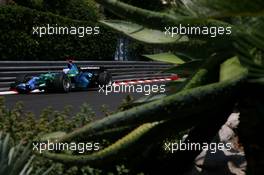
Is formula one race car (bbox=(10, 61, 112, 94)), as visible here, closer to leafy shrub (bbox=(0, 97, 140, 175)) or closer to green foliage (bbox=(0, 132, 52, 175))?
leafy shrub (bbox=(0, 97, 140, 175))

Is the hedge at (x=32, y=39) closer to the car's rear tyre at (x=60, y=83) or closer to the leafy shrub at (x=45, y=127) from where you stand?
the car's rear tyre at (x=60, y=83)

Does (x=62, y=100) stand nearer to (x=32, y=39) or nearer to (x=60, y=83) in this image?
(x=60, y=83)

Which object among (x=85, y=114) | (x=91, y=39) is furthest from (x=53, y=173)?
(x=91, y=39)

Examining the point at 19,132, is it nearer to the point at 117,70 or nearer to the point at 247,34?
the point at 247,34

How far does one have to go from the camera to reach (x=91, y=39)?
121 ft

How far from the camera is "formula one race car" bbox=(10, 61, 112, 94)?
22531mm

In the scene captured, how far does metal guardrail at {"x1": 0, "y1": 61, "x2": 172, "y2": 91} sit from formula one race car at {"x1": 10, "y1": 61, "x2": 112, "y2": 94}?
1.39 meters

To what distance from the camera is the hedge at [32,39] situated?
95.9ft

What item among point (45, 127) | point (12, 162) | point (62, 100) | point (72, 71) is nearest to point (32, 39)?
point (72, 71)

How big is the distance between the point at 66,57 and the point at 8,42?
5187 mm

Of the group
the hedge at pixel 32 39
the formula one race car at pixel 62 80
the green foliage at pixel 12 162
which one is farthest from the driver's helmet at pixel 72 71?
the green foliage at pixel 12 162

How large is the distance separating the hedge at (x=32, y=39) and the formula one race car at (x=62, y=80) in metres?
3.80

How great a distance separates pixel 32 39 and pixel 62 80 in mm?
8763

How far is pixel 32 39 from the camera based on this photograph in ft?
101
